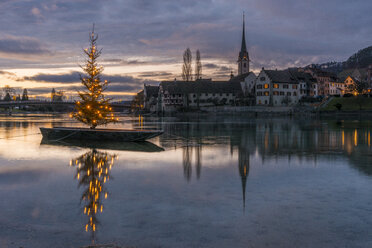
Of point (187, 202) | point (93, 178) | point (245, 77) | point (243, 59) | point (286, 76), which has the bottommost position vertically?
point (187, 202)

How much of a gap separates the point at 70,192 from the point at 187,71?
93357mm

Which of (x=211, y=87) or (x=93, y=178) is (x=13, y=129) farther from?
(x=211, y=87)

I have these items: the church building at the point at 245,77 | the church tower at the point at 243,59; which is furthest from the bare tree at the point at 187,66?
the church tower at the point at 243,59

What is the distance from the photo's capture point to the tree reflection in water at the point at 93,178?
9.13 m

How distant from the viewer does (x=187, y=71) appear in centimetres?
10288

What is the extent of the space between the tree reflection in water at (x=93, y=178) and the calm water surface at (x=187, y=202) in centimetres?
3

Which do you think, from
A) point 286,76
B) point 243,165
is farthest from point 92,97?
point 286,76

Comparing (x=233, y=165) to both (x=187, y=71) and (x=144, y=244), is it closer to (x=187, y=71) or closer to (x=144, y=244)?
(x=144, y=244)

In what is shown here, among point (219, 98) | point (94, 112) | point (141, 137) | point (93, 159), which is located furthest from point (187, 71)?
point (93, 159)

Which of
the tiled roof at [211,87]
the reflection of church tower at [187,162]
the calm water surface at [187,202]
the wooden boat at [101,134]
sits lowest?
the calm water surface at [187,202]

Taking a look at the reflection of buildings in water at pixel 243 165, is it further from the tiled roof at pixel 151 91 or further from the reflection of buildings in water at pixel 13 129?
the tiled roof at pixel 151 91

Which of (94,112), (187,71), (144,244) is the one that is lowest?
(144,244)

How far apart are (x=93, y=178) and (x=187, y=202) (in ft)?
16.5

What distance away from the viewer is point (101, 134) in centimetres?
2866
